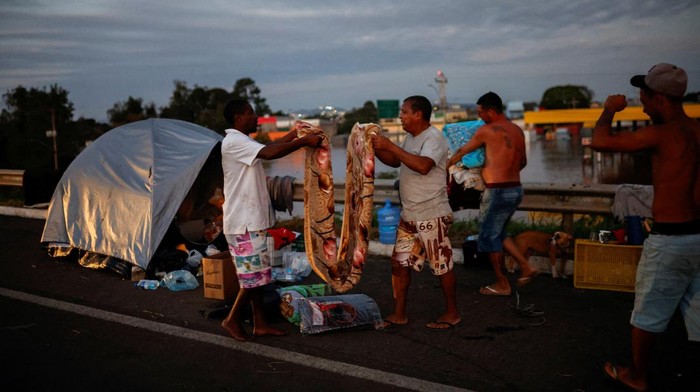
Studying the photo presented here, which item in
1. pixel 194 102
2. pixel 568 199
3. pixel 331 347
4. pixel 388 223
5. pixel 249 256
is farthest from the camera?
pixel 194 102

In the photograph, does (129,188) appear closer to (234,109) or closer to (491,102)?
(234,109)

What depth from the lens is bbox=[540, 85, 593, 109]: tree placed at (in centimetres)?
12719

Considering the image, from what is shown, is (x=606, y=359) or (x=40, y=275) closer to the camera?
(x=606, y=359)

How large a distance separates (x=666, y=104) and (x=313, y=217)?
115 inches

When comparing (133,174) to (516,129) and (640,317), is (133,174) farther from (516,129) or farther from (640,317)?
(640,317)

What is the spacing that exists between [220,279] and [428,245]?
242 centimetres

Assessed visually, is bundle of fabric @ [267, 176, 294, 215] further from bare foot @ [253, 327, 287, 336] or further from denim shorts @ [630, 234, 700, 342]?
denim shorts @ [630, 234, 700, 342]

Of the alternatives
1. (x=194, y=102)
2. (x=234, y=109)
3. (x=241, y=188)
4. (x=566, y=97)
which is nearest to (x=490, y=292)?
(x=241, y=188)

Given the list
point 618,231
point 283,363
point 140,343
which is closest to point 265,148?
point 283,363

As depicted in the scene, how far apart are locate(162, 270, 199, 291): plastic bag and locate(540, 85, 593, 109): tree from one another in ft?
422

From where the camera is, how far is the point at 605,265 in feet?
20.2

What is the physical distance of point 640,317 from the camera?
147 inches

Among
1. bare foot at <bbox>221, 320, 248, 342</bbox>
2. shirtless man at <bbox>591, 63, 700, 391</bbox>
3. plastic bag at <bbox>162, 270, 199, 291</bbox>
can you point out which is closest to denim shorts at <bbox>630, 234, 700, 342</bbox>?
shirtless man at <bbox>591, 63, 700, 391</bbox>

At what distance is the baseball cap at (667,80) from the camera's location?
360 cm
